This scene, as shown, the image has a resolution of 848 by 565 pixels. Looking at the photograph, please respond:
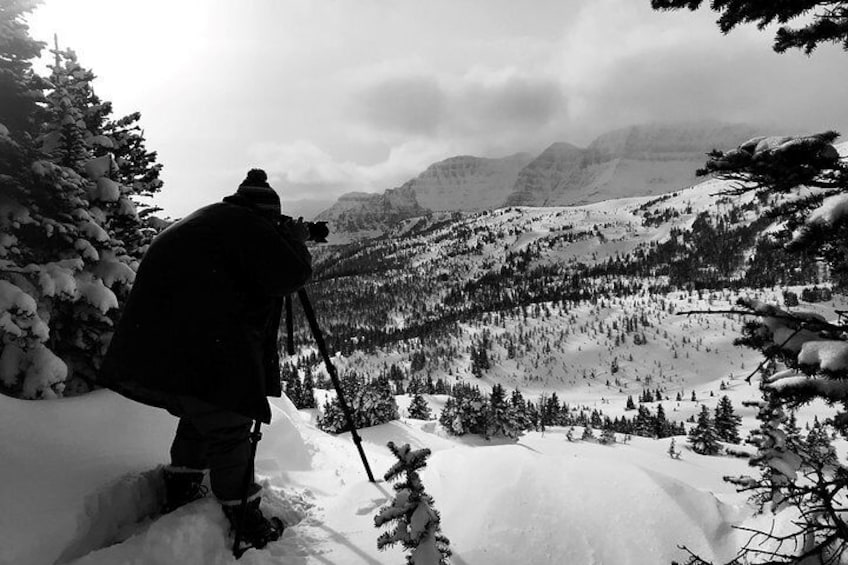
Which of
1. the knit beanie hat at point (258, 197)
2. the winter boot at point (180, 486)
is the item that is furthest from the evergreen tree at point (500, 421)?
the knit beanie hat at point (258, 197)

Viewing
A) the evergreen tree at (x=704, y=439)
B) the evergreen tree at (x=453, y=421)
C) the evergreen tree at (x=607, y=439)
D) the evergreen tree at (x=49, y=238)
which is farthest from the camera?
the evergreen tree at (x=704, y=439)

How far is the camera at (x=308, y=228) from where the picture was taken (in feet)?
12.5

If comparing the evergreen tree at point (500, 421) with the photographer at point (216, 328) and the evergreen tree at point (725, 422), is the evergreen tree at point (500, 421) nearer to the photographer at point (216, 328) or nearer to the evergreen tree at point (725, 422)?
the evergreen tree at point (725, 422)

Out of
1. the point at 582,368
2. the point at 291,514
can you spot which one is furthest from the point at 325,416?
the point at 582,368

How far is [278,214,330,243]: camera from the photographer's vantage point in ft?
12.5

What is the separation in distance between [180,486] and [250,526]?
823mm

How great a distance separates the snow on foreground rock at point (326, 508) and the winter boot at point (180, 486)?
0.74ft

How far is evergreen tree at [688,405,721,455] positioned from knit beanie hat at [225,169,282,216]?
77.1 metres

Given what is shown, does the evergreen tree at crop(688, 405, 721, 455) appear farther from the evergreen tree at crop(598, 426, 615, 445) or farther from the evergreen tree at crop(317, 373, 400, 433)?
the evergreen tree at crop(317, 373, 400, 433)

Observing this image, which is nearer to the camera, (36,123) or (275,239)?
(275,239)

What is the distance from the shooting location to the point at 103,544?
3.71 metres

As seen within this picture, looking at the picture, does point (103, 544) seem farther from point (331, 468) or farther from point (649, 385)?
point (649, 385)

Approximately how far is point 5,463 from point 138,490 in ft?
3.48

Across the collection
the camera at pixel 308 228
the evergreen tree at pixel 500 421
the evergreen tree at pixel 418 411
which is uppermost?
the camera at pixel 308 228
